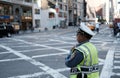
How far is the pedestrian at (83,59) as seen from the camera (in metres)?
3.91

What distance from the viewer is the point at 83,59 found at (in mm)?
3910

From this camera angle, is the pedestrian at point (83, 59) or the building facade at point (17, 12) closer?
the pedestrian at point (83, 59)

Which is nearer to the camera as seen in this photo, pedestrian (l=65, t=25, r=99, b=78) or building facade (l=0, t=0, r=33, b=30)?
pedestrian (l=65, t=25, r=99, b=78)

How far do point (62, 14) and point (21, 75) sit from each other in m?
90.1

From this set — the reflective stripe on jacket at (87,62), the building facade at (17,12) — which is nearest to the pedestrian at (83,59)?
the reflective stripe on jacket at (87,62)

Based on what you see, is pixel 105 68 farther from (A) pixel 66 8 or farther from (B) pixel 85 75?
(A) pixel 66 8

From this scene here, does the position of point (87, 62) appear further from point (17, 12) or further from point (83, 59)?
point (17, 12)

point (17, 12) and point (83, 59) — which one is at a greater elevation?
point (17, 12)

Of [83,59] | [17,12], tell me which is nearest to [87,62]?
[83,59]

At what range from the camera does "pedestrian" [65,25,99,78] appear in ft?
12.8

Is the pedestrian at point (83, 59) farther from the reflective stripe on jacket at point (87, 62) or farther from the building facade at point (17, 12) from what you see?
the building facade at point (17, 12)

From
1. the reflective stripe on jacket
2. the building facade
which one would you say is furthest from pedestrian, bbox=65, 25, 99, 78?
the building facade

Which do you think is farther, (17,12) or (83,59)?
(17,12)

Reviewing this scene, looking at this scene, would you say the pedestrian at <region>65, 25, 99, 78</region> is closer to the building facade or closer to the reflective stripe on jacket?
the reflective stripe on jacket
